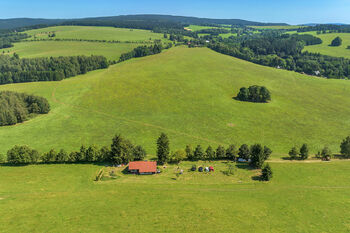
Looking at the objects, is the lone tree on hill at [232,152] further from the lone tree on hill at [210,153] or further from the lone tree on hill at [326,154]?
the lone tree on hill at [326,154]

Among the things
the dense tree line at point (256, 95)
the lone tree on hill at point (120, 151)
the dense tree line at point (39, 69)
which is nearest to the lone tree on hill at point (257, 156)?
the lone tree on hill at point (120, 151)

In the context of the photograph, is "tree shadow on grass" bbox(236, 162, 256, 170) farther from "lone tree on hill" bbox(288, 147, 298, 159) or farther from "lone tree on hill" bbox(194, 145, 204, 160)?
"lone tree on hill" bbox(288, 147, 298, 159)

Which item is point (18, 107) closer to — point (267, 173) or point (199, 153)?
point (199, 153)

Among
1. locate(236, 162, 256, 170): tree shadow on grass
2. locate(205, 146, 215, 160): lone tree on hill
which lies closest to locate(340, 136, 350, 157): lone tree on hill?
locate(236, 162, 256, 170): tree shadow on grass

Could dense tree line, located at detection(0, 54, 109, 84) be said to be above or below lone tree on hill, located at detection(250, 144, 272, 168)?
above

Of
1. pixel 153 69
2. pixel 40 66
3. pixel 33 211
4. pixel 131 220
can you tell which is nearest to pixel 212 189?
pixel 131 220

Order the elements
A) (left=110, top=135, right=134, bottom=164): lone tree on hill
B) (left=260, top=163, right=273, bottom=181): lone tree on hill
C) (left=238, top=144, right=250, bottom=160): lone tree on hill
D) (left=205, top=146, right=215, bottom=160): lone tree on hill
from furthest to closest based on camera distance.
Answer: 1. (left=205, top=146, right=215, bottom=160): lone tree on hill
2. (left=238, top=144, right=250, bottom=160): lone tree on hill
3. (left=110, top=135, right=134, bottom=164): lone tree on hill
4. (left=260, top=163, right=273, bottom=181): lone tree on hill

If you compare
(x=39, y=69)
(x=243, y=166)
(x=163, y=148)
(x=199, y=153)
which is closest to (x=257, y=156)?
(x=243, y=166)

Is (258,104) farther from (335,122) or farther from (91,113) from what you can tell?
(91,113)
